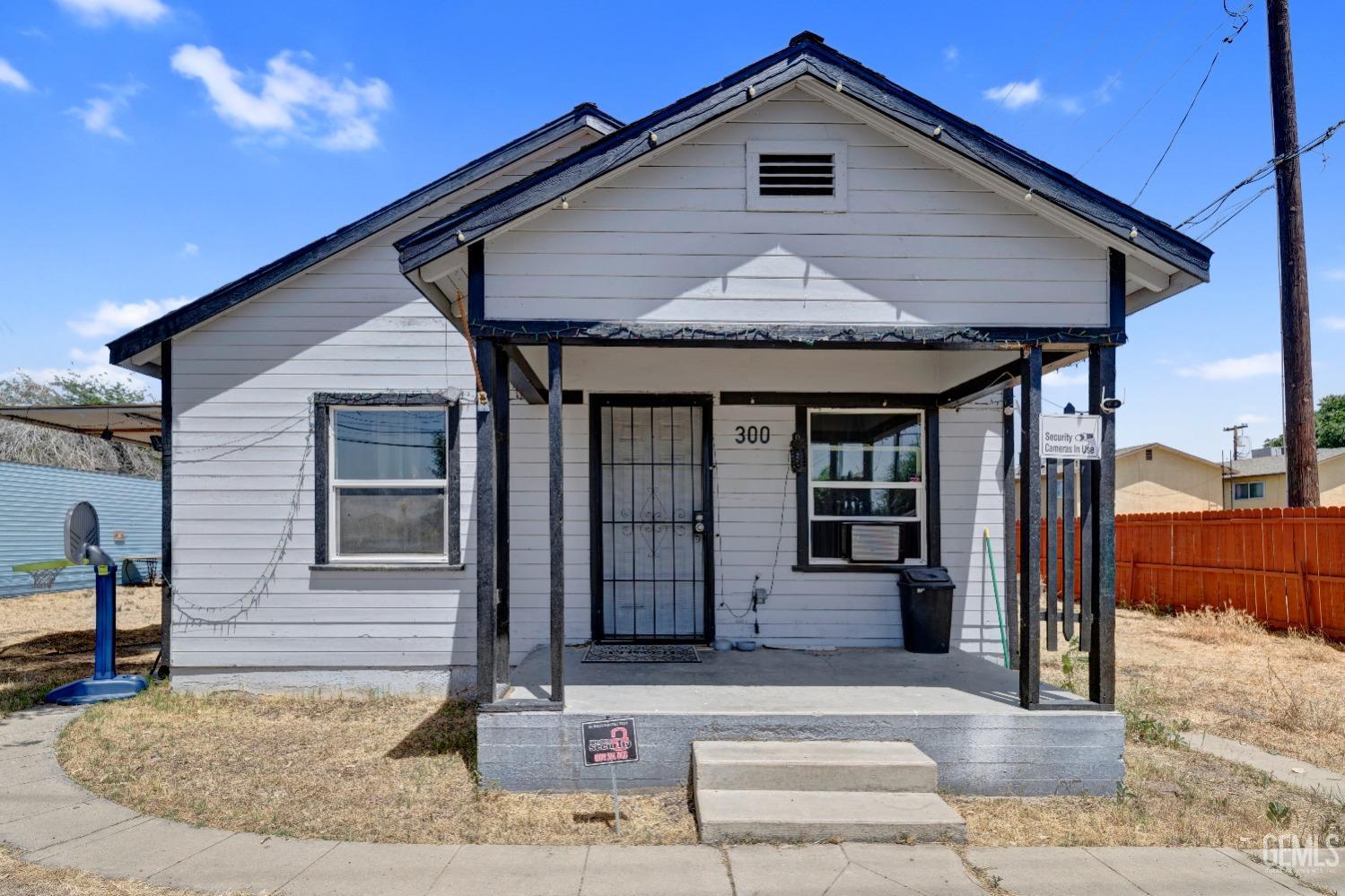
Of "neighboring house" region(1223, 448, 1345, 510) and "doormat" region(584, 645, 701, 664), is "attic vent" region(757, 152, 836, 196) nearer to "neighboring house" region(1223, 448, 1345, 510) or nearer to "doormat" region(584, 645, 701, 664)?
"doormat" region(584, 645, 701, 664)

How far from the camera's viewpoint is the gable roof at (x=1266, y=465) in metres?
32.3

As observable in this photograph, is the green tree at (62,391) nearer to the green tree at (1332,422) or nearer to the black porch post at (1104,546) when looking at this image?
the black porch post at (1104,546)

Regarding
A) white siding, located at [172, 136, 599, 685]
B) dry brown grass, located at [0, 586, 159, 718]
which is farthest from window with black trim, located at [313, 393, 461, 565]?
dry brown grass, located at [0, 586, 159, 718]

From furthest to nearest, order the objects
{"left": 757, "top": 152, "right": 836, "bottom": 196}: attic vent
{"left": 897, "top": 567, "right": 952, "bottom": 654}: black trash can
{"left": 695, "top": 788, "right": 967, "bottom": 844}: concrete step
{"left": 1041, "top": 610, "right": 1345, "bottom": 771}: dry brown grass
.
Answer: {"left": 897, "top": 567, "right": 952, "bottom": 654}: black trash can, {"left": 1041, "top": 610, "right": 1345, "bottom": 771}: dry brown grass, {"left": 757, "top": 152, "right": 836, "bottom": 196}: attic vent, {"left": 695, "top": 788, "right": 967, "bottom": 844}: concrete step

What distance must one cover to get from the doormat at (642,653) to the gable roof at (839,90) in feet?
11.4

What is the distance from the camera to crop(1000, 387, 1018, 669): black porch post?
22.7 feet

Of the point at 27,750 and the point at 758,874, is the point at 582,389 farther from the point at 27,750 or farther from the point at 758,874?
the point at 27,750

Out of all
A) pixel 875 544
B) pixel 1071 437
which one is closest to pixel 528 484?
pixel 875 544

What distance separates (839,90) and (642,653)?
4576mm

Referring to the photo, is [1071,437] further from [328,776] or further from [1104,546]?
[328,776]

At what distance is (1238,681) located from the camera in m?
8.30

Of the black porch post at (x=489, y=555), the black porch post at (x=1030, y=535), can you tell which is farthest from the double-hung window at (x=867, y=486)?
the black porch post at (x=489, y=555)

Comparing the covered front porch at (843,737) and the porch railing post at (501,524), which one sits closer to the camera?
the covered front porch at (843,737)

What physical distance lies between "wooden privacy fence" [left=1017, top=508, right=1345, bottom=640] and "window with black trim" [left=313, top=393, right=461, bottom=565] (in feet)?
20.7
